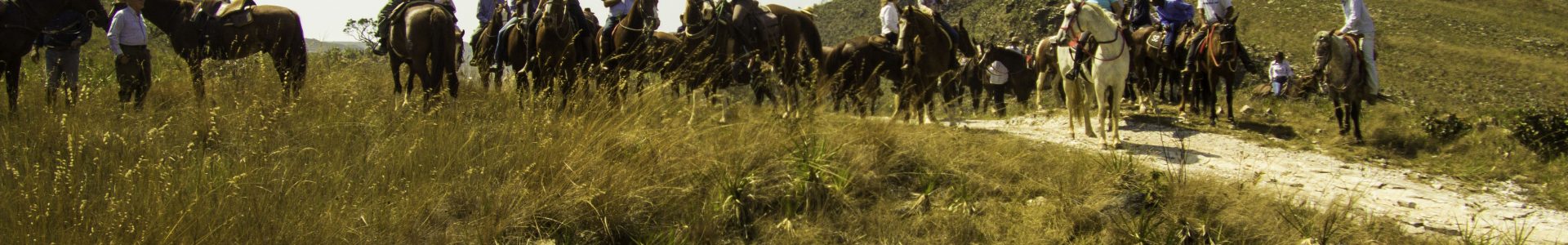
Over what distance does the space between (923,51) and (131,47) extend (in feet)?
24.7

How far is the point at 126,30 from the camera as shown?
8.22 meters

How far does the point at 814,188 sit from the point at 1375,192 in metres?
4.61

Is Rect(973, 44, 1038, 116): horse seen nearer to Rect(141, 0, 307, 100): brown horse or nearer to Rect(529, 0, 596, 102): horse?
Rect(529, 0, 596, 102): horse

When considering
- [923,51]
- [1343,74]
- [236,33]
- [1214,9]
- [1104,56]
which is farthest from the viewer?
[1214,9]

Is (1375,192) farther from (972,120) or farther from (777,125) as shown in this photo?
(972,120)

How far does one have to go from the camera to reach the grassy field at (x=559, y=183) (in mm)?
4129

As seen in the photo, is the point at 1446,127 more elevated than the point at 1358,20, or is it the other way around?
the point at 1358,20

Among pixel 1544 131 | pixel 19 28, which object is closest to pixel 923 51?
pixel 1544 131

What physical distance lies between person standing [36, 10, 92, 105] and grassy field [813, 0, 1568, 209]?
11.1 metres

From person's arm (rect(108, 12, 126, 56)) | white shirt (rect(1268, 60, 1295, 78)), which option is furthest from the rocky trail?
white shirt (rect(1268, 60, 1295, 78))

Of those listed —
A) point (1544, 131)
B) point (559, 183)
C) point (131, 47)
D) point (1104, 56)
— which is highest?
point (131, 47)

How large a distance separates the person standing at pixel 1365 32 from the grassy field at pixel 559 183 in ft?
15.5

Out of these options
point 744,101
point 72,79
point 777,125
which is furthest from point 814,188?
point 72,79

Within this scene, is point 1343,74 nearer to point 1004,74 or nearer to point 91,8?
point 1004,74
